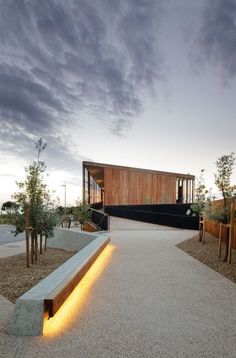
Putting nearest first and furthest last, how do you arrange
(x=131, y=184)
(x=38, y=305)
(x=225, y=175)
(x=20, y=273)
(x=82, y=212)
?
1. (x=38, y=305)
2. (x=20, y=273)
3. (x=225, y=175)
4. (x=82, y=212)
5. (x=131, y=184)

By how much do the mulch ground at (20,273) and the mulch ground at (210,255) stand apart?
3766 mm

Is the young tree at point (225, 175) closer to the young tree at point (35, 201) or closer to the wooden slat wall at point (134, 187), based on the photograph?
the young tree at point (35, 201)

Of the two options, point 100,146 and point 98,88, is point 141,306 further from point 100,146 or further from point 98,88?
point 100,146

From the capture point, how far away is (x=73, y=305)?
3975mm

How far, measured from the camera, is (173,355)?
8.57 ft

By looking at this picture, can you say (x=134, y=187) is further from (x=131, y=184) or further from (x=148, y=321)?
(x=148, y=321)

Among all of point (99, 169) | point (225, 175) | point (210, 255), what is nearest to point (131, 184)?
point (99, 169)

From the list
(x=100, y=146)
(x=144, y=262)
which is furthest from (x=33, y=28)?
(x=100, y=146)

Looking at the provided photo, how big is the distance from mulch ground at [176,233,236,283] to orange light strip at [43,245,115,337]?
2.56 m

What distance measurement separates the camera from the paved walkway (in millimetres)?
2713

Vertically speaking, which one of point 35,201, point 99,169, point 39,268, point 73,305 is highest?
point 99,169

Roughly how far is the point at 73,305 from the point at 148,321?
1.15 m

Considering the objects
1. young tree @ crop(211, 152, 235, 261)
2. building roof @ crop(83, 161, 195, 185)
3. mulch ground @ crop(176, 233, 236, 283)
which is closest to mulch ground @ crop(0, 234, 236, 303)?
mulch ground @ crop(176, 233, 236, 283)

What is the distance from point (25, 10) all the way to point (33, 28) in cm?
146
